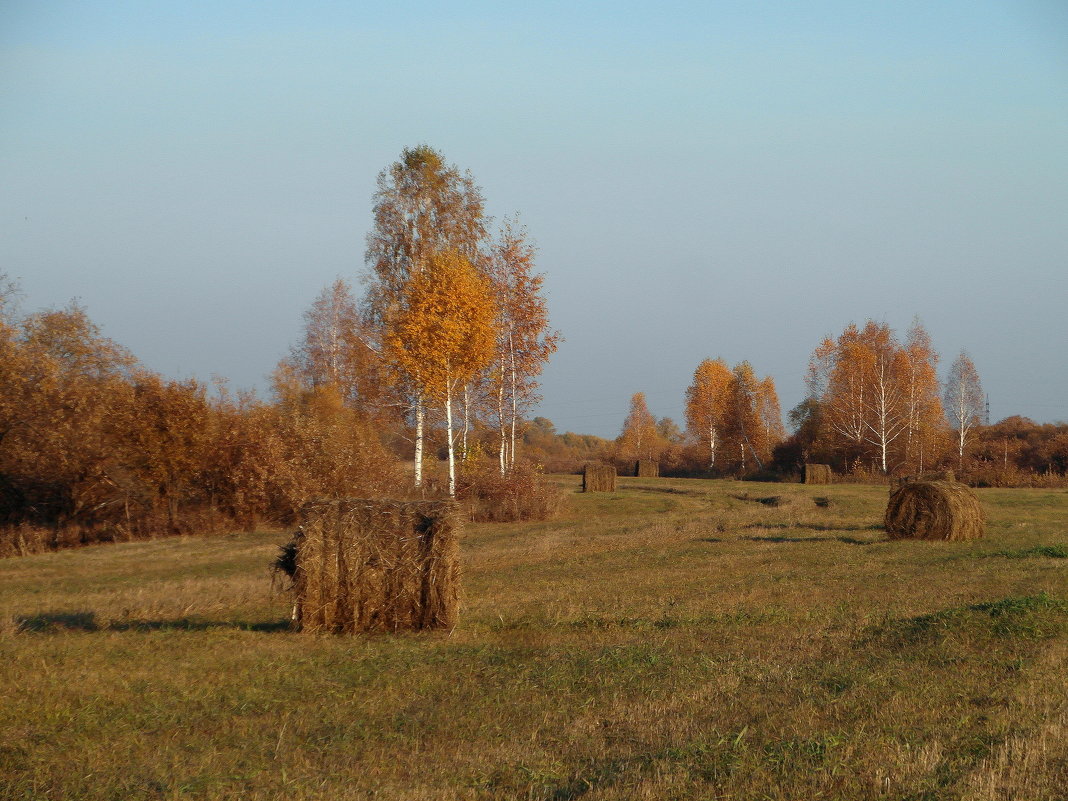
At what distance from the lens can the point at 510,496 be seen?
109ft

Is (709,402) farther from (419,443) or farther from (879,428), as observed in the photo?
(419,443)

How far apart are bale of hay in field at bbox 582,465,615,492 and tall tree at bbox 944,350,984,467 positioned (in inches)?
1367

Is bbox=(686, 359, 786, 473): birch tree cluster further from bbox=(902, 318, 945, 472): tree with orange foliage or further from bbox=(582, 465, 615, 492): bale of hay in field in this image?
bbox=(582, 465, 615, 492): bale of hay in field

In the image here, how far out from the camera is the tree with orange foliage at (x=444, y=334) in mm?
33812

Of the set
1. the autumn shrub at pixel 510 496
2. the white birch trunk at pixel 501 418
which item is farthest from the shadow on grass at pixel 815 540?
the white birch trunk at pixel 501 418

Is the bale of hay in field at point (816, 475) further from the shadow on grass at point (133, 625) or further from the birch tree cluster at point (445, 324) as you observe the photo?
the shadow on grass at point (133, 625)

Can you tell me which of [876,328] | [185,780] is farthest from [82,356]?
[876,328]

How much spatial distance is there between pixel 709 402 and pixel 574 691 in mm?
74771

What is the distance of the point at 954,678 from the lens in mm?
8930

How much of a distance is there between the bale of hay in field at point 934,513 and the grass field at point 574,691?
417 cm

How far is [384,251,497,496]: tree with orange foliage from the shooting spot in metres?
33.8

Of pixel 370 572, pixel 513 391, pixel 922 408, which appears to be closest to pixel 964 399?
pixel 922 408

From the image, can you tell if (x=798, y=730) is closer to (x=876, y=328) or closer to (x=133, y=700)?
(x=133, y=700)

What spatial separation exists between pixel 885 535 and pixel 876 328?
48.7m
